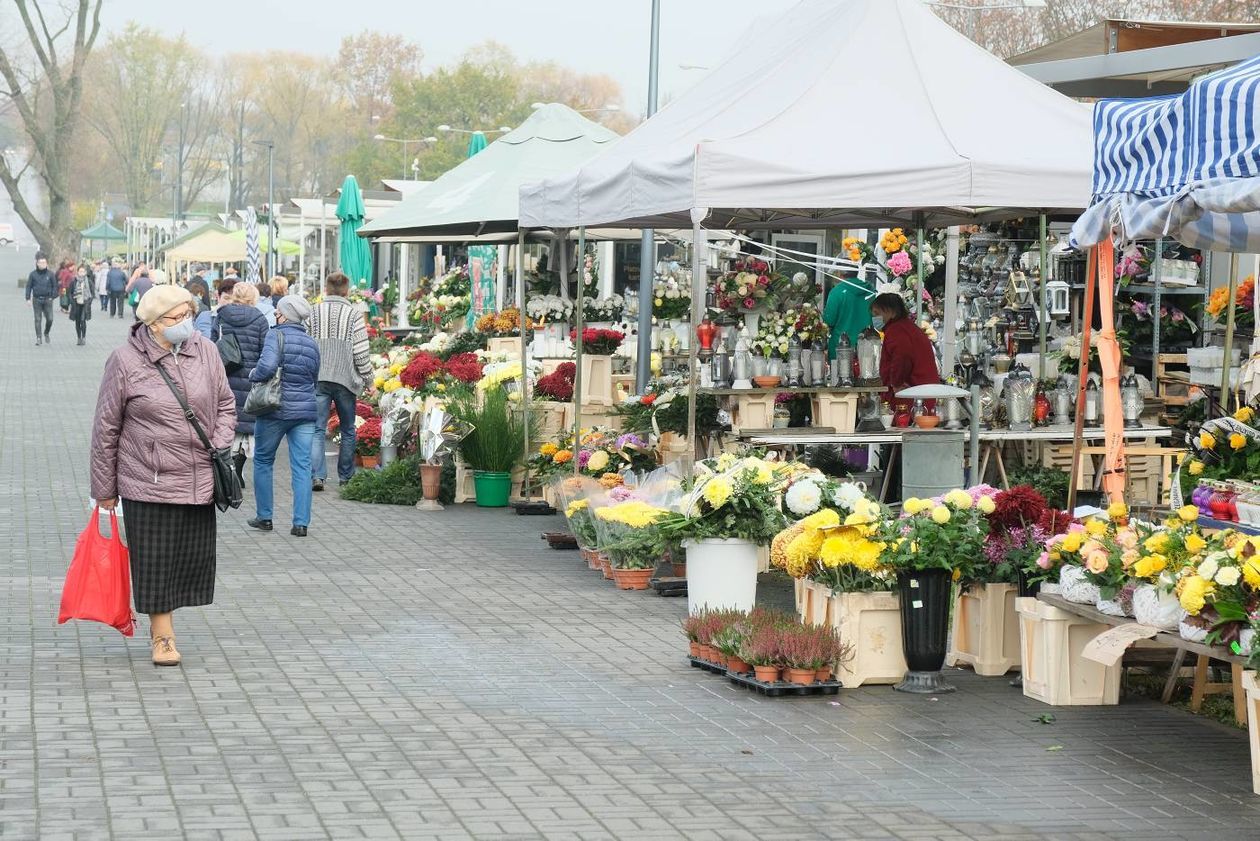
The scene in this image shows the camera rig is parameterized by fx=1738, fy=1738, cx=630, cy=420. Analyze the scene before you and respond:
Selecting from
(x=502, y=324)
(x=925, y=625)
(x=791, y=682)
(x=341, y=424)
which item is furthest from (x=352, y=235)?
(x=925, y=625)

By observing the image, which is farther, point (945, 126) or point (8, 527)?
point (8, 527)

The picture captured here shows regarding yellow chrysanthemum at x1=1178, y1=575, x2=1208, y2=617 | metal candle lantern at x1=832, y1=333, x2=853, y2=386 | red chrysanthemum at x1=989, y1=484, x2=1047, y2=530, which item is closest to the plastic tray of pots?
red chrysanthemum at x1=989, y1=484, x2=1047, y2=530

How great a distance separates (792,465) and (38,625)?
4427 millimetres

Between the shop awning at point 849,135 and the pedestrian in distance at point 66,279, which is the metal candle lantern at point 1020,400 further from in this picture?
the pedestrian in distance at point 66,279

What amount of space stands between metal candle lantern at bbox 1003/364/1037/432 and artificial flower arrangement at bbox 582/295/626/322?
8.37 meters

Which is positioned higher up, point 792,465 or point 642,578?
point 792,465

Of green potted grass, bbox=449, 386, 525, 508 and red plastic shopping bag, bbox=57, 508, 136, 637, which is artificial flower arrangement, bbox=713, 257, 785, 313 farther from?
red plastic shopping bag, bbox=57, 508, 136, 637

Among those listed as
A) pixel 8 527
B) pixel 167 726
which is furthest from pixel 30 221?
pixel 167 726

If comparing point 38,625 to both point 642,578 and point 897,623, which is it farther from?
point 897,623

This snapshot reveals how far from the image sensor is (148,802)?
6070mm

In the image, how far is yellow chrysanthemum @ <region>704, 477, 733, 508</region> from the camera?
9.34 meters

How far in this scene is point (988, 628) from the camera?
27.8 feet

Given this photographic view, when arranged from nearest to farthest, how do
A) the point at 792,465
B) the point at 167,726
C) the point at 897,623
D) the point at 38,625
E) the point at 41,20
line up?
the point at 167,726 < the point at 897,623 < the point at 38,625 < the point at 792,465 < the point at 41,20

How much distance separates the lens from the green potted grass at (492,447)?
15234 millimetres
